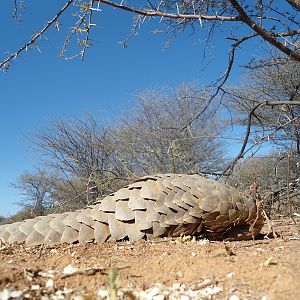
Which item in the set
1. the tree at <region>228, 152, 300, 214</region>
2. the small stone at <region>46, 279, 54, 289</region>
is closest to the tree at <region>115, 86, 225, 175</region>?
the tree at <region>228, 152, 300, 214</region>

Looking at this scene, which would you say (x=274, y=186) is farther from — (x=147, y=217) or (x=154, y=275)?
(x=154, y=275)

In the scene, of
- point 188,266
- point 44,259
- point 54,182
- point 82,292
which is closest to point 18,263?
point 44,259

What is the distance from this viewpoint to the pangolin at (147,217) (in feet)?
7.69

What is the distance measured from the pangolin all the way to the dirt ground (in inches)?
19.4

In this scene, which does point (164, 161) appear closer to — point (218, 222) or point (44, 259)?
point (218, 222)

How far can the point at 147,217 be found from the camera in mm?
2389

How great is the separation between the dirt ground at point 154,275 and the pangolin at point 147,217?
0.49 meters

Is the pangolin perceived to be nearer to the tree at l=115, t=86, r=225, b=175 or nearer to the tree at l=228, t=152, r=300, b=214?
the tree at l=228, t=152, r=300, b=214

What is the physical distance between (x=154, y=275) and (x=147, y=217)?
101cm

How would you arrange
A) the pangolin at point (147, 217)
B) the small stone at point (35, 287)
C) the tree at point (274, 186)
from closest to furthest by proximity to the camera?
the small stone at point (35, 287) < the pangolin at point (147, 217) < the tree at point (274, 186)

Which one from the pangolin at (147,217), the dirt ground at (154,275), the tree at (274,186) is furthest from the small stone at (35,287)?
the tree at (274,186)

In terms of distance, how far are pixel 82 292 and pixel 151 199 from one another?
1314mm

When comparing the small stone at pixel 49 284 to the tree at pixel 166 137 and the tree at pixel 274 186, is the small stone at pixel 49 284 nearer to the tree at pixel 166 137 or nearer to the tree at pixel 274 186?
Result: the tree at pixel 274 186

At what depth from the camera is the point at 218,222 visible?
2.51m
